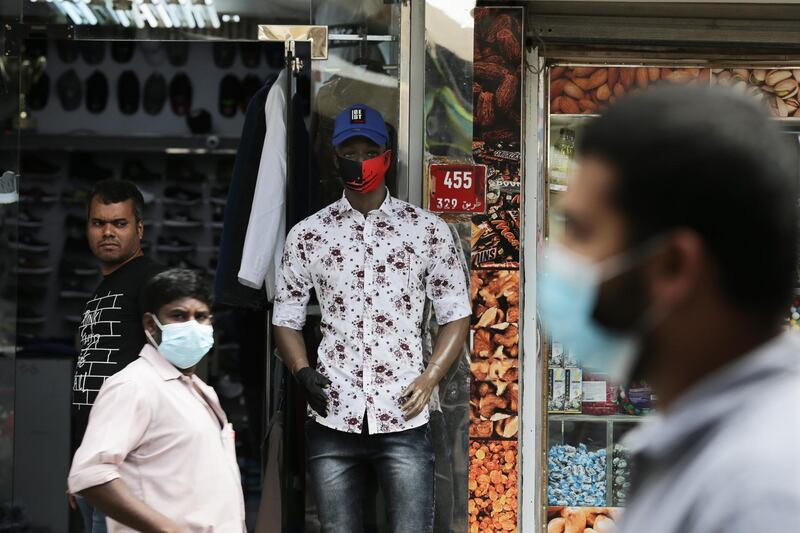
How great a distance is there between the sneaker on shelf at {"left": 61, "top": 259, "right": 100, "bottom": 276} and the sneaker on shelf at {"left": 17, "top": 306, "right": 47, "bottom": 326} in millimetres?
281

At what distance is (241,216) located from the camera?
463cm

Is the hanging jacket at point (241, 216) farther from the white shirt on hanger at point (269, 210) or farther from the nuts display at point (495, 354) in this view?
the nuts display at point (495, 354)

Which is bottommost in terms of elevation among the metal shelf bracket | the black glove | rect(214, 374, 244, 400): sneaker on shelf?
rect(214, 374, 244, 400): sneaker on shelf

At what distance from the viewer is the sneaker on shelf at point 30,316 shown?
6.25 meters

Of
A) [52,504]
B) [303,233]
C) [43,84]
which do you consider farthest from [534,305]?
[43,84]

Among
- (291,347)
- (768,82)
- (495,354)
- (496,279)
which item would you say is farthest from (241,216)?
(768,82)

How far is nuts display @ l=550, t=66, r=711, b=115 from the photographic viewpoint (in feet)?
17.4

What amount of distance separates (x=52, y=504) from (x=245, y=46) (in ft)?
8.64

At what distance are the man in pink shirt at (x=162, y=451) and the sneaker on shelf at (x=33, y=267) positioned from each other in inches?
132

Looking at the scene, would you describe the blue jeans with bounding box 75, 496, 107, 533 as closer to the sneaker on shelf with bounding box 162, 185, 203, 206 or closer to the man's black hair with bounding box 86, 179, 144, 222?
the man's black hair with bounding box 86, 179, 144, 222

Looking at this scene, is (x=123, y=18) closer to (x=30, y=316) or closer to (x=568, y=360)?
(x=30, y=316)

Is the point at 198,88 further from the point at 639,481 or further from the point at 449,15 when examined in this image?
the point at 639,481

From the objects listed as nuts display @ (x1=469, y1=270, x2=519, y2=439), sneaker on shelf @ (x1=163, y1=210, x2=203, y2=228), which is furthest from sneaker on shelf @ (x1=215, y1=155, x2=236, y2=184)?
nuts display @ (x1=469, y1=270, x2=519, y2=439)

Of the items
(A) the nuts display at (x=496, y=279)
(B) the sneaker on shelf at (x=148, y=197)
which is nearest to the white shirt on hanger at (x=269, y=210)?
(A) the nuts display at (x=496, y=279)
